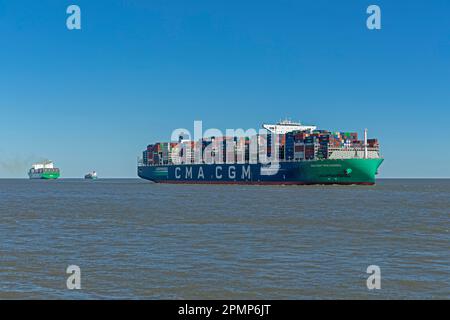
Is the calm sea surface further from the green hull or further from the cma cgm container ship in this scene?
the cma cgm container ship

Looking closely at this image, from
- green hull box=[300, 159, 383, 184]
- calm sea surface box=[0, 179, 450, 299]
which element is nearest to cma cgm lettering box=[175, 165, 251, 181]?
green hull box=[300, 159, 383, 184]

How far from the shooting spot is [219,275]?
15.6 m

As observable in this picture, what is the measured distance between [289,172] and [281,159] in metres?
4.62

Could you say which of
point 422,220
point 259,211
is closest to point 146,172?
point 259,211

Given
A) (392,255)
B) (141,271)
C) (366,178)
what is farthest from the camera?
(366,178)

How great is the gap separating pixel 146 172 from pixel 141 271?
120201 mm

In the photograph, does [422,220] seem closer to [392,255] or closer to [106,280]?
[392,255]

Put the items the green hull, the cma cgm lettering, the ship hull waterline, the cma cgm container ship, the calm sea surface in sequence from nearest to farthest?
the calm sea surface < the green hull < the ship hull waterline < the cma cgm container ship < the cma cgm lettering

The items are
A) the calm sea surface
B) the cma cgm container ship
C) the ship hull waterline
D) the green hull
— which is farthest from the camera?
the cma cgm container ship

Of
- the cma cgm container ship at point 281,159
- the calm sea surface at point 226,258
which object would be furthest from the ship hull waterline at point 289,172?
the calm sea surface at point 226,258

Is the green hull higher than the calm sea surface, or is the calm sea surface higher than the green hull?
the green hull

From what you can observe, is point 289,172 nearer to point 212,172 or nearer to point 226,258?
point 212,172

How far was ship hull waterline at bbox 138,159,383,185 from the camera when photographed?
281ft
